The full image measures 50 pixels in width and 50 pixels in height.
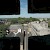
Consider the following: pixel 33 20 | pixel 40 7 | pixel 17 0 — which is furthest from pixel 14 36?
pixel 40 7

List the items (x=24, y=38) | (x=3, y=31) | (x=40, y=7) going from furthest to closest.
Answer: (x=40, y=7)
(x=3, y=31)
(x=24, y=38)

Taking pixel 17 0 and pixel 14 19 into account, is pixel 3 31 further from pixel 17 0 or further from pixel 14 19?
pixel 17 0

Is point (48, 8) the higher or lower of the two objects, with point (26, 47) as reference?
higher

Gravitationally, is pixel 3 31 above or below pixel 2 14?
below

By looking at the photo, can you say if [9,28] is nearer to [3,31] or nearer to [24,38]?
[3,31]

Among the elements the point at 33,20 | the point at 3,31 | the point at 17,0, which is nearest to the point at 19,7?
the point at 17,0

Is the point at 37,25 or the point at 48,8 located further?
the point at 48,8

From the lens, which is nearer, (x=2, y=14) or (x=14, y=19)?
(x=14, y=19)

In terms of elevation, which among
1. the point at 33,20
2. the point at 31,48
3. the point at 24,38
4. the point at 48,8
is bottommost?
the point at 31,48

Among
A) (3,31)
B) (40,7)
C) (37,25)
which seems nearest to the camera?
(3,31)
